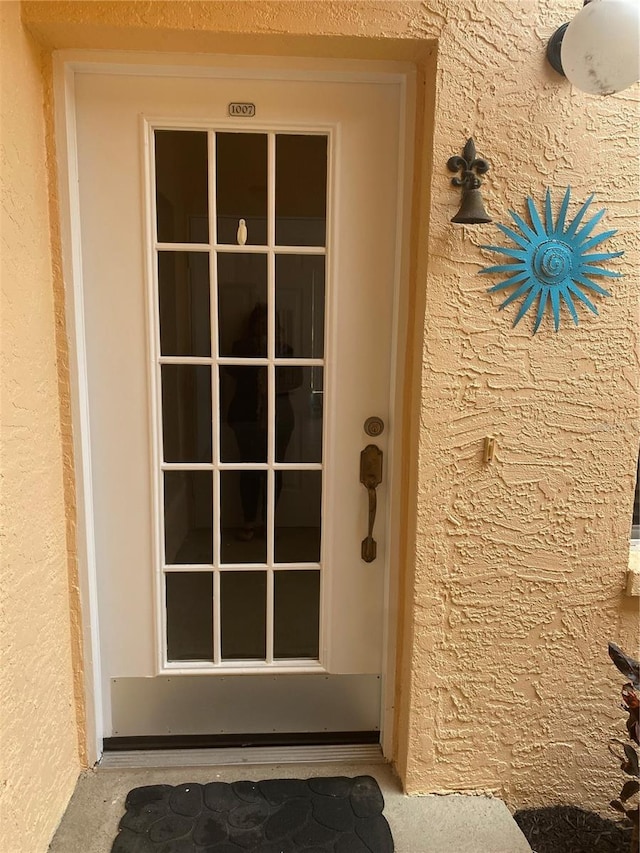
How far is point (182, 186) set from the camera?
1691 millimetres

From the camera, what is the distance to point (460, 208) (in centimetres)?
150

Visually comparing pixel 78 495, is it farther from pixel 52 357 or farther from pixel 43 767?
pixel 43 767

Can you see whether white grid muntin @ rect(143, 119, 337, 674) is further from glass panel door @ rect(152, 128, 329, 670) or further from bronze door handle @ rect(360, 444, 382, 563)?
bronze door handle @ rect(360, 444, 382, 563)

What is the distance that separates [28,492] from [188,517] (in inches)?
20.1

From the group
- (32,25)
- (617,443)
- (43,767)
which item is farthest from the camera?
(617,443)

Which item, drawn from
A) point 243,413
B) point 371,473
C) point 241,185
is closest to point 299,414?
point 243,413

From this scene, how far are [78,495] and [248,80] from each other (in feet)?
4.50

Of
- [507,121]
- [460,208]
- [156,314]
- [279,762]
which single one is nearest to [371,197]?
[460,208]

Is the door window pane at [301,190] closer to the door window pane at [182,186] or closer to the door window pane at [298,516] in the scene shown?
the door window pane at [182,186]

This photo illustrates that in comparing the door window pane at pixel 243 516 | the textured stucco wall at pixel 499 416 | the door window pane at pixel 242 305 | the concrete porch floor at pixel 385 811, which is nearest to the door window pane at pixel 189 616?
the door window pane at pixel 243 516

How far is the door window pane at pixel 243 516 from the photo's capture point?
5.98 ft

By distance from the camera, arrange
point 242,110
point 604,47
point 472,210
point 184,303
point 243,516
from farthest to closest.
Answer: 1. point 243,516
2. point 184,303
3. point 242,110
4. point 472,210
5. point 604,47

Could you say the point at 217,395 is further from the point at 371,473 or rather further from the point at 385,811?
the point at 385,811

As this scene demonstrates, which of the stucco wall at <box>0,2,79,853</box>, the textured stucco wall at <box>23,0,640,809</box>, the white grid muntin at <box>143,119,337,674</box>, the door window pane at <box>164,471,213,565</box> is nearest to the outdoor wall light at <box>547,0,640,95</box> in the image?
the textured stucco wall at <box>23,0,640,809</box>
